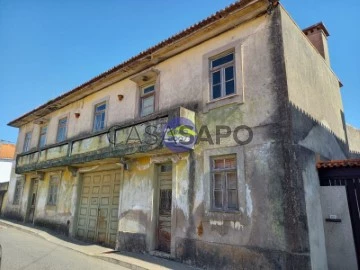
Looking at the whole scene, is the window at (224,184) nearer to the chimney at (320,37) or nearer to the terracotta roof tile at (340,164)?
the terracotta roof tile at (340,164)

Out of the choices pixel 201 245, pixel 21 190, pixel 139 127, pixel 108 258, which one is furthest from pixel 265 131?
pixel 21 190

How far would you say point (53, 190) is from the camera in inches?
541

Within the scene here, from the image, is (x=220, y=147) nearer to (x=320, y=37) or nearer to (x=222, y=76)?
(x=222, y=76)

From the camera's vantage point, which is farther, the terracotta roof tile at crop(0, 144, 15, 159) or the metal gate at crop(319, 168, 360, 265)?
the terracotta roof tile at crop(0, 144, 15, 159)

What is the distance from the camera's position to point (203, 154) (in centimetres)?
769

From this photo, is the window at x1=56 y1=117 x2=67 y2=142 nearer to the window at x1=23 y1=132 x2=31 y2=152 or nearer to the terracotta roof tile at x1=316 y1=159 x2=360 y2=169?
the window at x1=23 y1=132 x2=31 y2=152

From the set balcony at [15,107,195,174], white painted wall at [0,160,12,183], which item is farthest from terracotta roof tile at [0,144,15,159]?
balcony at [15,107,195,174]

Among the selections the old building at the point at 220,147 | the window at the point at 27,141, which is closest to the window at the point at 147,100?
the old building at the point at 220,147

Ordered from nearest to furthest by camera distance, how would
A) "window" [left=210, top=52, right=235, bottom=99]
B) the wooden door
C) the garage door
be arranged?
"window" [left=210, top=52, right=235, bottom=99] → the wooden door → the garage door

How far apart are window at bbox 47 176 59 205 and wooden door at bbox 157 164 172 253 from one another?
7.48 meters

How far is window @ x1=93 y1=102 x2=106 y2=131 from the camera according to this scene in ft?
39.0

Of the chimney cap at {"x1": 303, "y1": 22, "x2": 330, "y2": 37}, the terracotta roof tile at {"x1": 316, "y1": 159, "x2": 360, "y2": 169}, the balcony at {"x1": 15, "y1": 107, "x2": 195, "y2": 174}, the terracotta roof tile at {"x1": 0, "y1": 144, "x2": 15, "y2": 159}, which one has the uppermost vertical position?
the chimney cap at {"x1": 303, "y1": 22, "x2": 330, "y2": 37}

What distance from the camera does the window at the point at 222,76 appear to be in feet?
25.4

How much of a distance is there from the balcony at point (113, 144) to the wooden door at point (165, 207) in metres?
1.02
